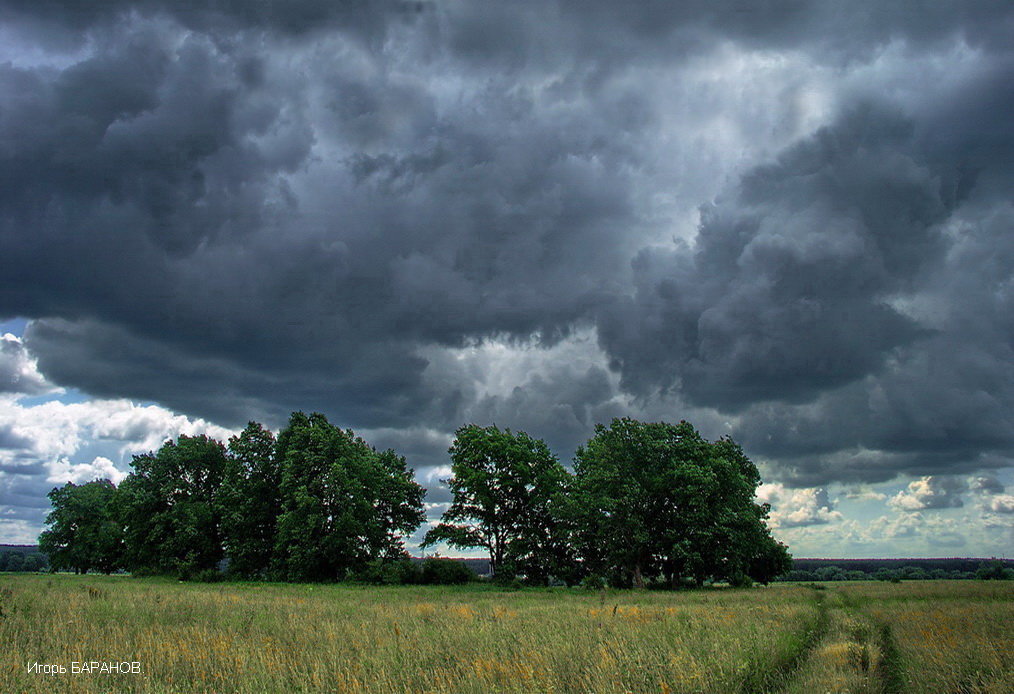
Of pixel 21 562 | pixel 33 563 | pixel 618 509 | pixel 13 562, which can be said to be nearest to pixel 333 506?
pixel 618 509

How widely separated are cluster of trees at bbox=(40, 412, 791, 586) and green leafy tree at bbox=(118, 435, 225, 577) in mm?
161

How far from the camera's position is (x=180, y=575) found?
58844mm

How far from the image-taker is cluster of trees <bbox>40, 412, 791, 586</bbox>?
54375 mm

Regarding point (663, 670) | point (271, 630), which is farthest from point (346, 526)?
point (663, 670)

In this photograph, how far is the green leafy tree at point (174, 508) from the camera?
208 feet

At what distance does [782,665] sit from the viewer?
13781 millimetres

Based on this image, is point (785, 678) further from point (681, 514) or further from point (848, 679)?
point (681, 514)

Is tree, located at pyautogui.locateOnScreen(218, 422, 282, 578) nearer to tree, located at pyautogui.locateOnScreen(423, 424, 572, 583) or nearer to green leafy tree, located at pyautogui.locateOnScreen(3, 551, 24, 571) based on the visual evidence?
tree, located at pyautogui.locateOnScreen(423, 424, 572, 583)

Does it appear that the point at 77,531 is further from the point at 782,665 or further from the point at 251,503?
the point at 782,665

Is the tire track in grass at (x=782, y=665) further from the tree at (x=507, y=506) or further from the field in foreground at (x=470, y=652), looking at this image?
the tree at (x=507, y=506)

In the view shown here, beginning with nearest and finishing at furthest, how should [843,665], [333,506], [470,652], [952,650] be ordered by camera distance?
1. [470,652]
2. [843,665]
3. [952,650]
4. [333,506]

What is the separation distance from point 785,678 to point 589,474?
43.6 meters

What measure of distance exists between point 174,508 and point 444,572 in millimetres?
30919

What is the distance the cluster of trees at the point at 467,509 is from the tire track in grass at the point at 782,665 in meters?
35.8
